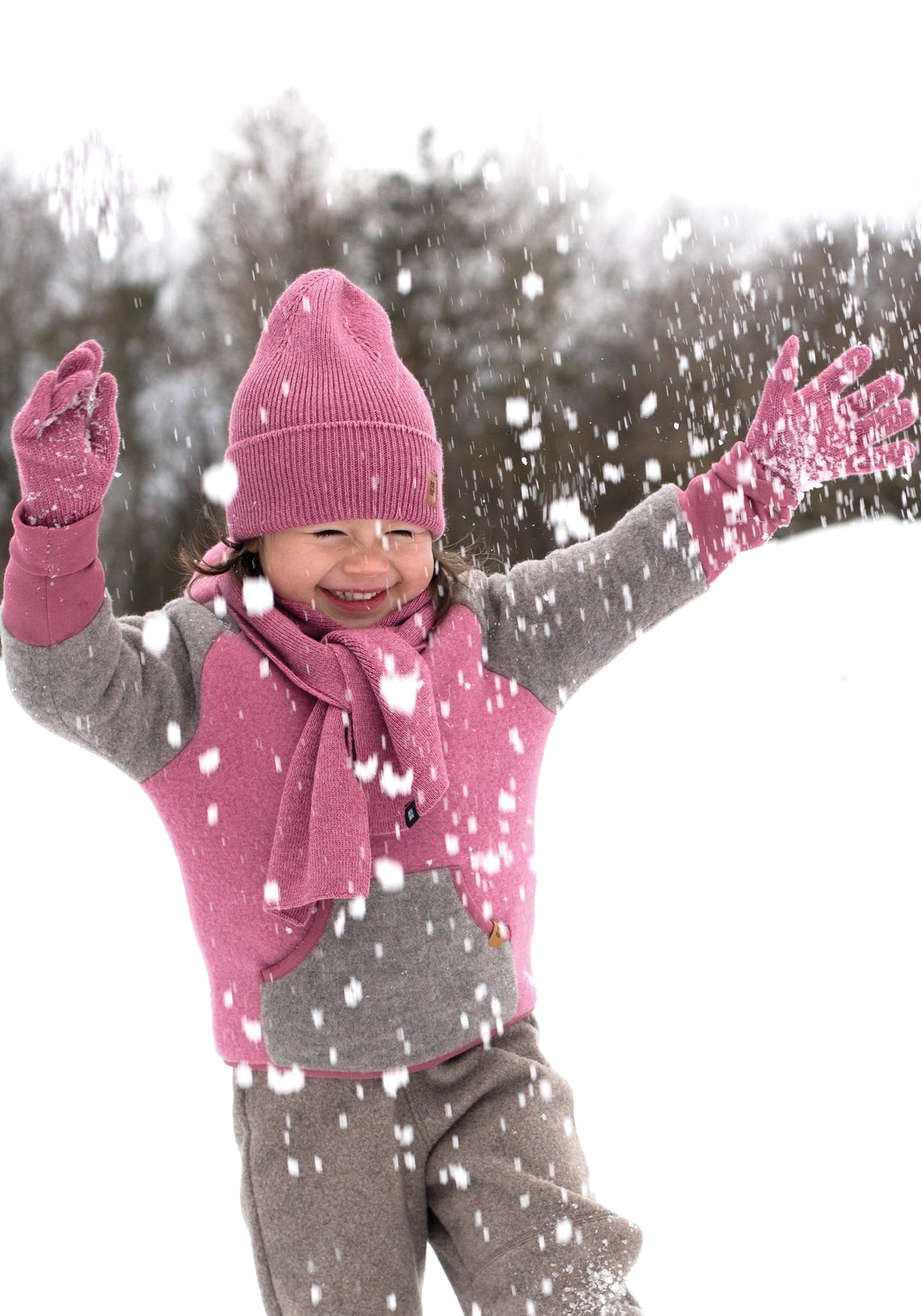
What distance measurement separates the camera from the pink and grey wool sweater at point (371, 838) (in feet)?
5.62

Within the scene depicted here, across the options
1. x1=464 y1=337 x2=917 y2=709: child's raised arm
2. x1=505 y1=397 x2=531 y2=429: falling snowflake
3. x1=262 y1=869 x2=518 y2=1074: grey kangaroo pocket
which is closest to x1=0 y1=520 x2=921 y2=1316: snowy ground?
x1=262 y1=869 x2=518 y2=1074: grey kangaroo pocket

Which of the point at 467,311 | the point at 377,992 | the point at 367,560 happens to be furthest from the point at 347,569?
the point at 467,311

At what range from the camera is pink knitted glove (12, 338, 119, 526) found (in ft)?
4.60

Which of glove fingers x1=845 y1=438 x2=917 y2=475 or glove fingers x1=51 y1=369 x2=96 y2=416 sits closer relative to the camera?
glove fingers x1=51 y1=369 x2=96 y2=416

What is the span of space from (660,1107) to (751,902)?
2.95ft

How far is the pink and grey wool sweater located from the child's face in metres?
0.09

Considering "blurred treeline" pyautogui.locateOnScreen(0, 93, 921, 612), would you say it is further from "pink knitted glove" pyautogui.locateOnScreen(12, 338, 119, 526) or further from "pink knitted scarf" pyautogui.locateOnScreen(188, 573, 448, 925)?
"pink knitted glove" pyautogui.locateOnScreen(12, 338, 119, 526)

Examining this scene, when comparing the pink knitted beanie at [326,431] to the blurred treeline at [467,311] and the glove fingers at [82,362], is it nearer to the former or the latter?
the glove fingers at [82,362]

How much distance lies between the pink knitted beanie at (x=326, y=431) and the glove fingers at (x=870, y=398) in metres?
0.63

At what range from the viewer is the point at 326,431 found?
1.79m

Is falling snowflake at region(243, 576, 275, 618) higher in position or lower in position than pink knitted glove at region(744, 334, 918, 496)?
lower

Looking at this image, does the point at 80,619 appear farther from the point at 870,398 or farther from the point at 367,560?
the point at 870,398

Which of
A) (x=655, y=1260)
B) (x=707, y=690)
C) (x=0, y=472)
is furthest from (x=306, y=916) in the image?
(x=0, y=472)

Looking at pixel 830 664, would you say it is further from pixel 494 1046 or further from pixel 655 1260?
pixel 494 1046
